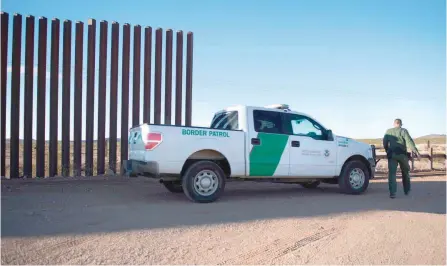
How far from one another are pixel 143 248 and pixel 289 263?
1.62 metres

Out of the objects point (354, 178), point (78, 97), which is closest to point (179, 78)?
point (78, 97)

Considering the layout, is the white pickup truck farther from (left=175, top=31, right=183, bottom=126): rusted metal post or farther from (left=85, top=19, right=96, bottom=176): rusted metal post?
(left=85, top=19, right=96, bottom=176): rusted metal post

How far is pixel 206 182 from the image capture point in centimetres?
746

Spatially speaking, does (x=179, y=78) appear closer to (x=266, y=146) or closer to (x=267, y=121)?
(x=267, y=121)

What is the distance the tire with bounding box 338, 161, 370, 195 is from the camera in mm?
9133

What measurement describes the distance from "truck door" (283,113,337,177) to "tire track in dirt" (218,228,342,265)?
11.1ft

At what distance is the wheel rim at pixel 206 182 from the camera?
741cm

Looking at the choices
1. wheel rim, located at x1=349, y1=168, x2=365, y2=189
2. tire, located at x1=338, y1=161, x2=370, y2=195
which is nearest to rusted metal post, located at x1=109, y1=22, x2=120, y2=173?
tire, located at x1=338, y1=161, x2=370, y2=195

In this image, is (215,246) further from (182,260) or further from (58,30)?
A: (58,30)

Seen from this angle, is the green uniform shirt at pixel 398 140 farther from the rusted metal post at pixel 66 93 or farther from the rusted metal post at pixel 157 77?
the rusted metal post at pixel 66 93

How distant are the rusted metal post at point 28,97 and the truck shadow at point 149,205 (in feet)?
2.70

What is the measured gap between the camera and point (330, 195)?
Result: 9.00 m

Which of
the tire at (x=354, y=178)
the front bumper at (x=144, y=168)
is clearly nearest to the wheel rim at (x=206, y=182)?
the front bumper at (x=144, y=168)

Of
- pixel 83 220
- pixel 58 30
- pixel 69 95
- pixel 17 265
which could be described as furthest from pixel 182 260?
pixel 58 30
